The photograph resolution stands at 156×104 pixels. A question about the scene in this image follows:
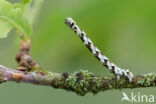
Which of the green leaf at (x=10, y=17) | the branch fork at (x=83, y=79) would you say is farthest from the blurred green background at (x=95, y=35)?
the branch fork at (x=83, y=79)

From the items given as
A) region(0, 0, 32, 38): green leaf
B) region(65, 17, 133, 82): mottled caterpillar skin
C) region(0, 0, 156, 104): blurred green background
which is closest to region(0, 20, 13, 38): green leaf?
region(0, 0, 32, 38): green leaf

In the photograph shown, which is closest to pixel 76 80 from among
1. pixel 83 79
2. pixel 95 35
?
pixel 83 79

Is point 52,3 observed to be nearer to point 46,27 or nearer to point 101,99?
point 46,27

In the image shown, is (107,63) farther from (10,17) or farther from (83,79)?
(10,17)

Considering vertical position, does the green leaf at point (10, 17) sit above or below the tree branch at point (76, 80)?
above

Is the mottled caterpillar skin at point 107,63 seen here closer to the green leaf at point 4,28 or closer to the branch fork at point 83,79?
the branch fork at point 83,79

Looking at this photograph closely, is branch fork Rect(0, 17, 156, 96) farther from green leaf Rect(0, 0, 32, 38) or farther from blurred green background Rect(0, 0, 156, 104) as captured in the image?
blurred green background Rect(0, 0, 156, 104)

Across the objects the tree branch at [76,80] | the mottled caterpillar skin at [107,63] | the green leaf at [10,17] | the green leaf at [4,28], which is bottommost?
the tree branch at [76,80]
